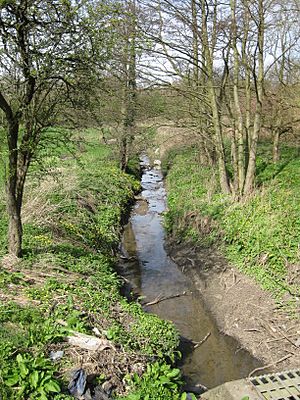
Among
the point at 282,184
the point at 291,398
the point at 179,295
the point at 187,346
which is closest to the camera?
the point at 291,398

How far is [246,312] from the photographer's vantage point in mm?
8969

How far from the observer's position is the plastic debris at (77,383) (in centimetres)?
516

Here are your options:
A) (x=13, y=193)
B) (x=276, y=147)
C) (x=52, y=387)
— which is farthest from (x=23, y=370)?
(x=276, y=147)

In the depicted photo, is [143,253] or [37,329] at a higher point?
[37,329]

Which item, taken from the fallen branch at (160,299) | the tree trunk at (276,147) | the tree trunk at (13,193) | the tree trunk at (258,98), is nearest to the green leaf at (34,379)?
the tree trunk at (13,193)

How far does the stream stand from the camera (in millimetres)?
7637

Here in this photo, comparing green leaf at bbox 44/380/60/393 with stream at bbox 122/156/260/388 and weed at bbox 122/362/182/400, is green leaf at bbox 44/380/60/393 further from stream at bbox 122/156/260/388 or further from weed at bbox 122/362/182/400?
stream at bbox 122/156/260/388

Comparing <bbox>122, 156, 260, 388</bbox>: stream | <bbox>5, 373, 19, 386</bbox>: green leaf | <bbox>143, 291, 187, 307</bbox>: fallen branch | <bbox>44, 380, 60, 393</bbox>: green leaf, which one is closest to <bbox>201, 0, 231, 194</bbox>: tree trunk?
<bbox>122, 156, 260, 388</bbox>: stream

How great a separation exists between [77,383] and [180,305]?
512cm

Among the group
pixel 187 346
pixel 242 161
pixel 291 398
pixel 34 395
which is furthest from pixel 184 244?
pixel 34 395

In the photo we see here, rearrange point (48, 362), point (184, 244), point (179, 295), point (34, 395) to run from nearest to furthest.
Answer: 1. point (34, 395)
2. point (48, 362)
3. point (179, 295)
4. point (184, 244)

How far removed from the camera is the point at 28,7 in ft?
20.1

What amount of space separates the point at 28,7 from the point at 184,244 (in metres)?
8.71

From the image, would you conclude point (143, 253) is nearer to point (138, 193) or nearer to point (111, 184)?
point (111, 184)
